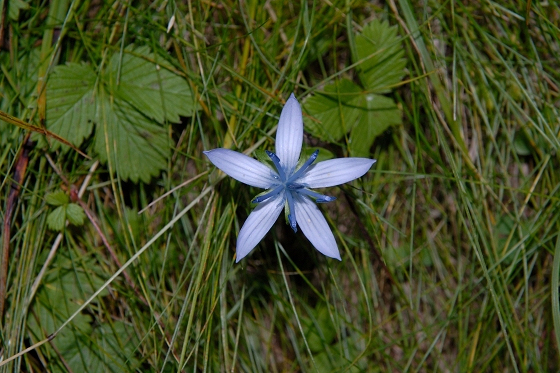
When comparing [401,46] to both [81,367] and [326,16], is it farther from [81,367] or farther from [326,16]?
[81,367]

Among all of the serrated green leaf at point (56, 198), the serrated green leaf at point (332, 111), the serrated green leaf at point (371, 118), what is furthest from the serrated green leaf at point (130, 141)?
the serrated green leaf at point (371, 118)

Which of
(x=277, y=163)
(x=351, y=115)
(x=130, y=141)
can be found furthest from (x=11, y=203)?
(x=351, y=115)

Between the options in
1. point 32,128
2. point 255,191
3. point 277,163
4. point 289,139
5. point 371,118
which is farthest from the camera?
point 371,118

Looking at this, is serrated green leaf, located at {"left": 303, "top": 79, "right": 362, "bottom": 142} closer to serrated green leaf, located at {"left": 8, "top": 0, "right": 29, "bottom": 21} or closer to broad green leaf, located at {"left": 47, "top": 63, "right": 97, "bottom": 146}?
broad green leaf, located at {"left": 47, "top": 63, "right": 97, "bottom": 146}

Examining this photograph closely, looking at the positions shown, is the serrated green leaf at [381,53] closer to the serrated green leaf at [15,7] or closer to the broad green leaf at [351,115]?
the broad green leaf at [351,115]

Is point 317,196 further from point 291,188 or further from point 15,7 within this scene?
point 15,7

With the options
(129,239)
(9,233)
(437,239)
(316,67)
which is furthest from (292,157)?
(9,233)
